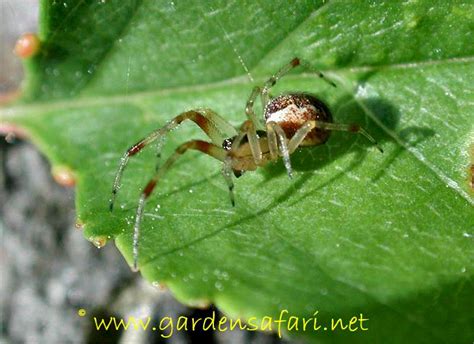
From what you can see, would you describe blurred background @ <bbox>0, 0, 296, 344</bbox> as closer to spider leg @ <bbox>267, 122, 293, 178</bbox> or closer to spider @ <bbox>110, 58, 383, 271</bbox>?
spider @ <bbox>110, 58, 383, 271</bbox>

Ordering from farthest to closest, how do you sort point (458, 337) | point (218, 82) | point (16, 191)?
1. point (16, 191)
2. point (218, 82)
3. point (458, 337)

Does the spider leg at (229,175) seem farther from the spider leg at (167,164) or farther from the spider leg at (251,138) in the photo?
the spider leg at (251,138)

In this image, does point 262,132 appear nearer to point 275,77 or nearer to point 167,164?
point 275,77

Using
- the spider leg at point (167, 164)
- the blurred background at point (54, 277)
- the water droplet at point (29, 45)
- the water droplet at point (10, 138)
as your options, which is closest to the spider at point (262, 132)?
the spider leg at point (167, 164)

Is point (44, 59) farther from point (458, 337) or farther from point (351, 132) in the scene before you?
point (458, 337)

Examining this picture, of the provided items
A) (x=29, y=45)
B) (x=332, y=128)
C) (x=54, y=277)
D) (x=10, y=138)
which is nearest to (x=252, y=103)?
(x=332, y=128)

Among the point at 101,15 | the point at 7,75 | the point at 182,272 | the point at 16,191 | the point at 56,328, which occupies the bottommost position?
the point at 56,328

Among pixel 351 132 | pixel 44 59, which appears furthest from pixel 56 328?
pixel 351 132
